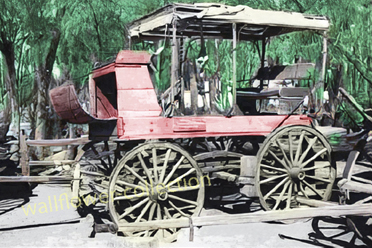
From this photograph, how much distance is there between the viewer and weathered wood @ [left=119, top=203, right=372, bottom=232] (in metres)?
3.84

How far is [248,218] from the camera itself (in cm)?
391

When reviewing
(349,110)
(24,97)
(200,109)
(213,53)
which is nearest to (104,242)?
(200,109)

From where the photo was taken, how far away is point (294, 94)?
16.4ft

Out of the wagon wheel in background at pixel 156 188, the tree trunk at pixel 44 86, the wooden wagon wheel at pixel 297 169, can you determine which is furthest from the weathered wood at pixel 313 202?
the tree trunk at pixel 44 86

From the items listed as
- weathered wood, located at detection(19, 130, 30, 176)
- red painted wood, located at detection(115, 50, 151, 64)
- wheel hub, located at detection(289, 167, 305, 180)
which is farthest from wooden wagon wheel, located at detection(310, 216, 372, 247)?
weathered wood, located at detection(19, 130, 30, 176)

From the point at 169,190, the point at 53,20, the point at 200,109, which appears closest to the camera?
the point at 169,190

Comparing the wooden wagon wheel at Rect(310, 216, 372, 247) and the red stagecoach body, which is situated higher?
the red stagecoach body

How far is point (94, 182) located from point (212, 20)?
248 centimetres

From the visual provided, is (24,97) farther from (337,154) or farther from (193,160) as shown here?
(337,154)

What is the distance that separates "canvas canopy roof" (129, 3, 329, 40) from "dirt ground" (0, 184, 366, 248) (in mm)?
2162

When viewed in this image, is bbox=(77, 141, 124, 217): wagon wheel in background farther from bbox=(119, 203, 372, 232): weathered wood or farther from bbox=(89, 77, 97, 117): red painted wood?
bbox=(119, 203, 372, 232): weathered wood

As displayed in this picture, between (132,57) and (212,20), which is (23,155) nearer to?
(132,57)

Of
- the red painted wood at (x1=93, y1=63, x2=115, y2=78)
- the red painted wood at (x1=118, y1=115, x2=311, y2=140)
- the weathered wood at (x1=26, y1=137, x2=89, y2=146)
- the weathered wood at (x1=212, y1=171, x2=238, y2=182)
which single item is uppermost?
the red painted wood at (x1=93, y1=63, x2=115, y2=78)

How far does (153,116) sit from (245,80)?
1751mm
